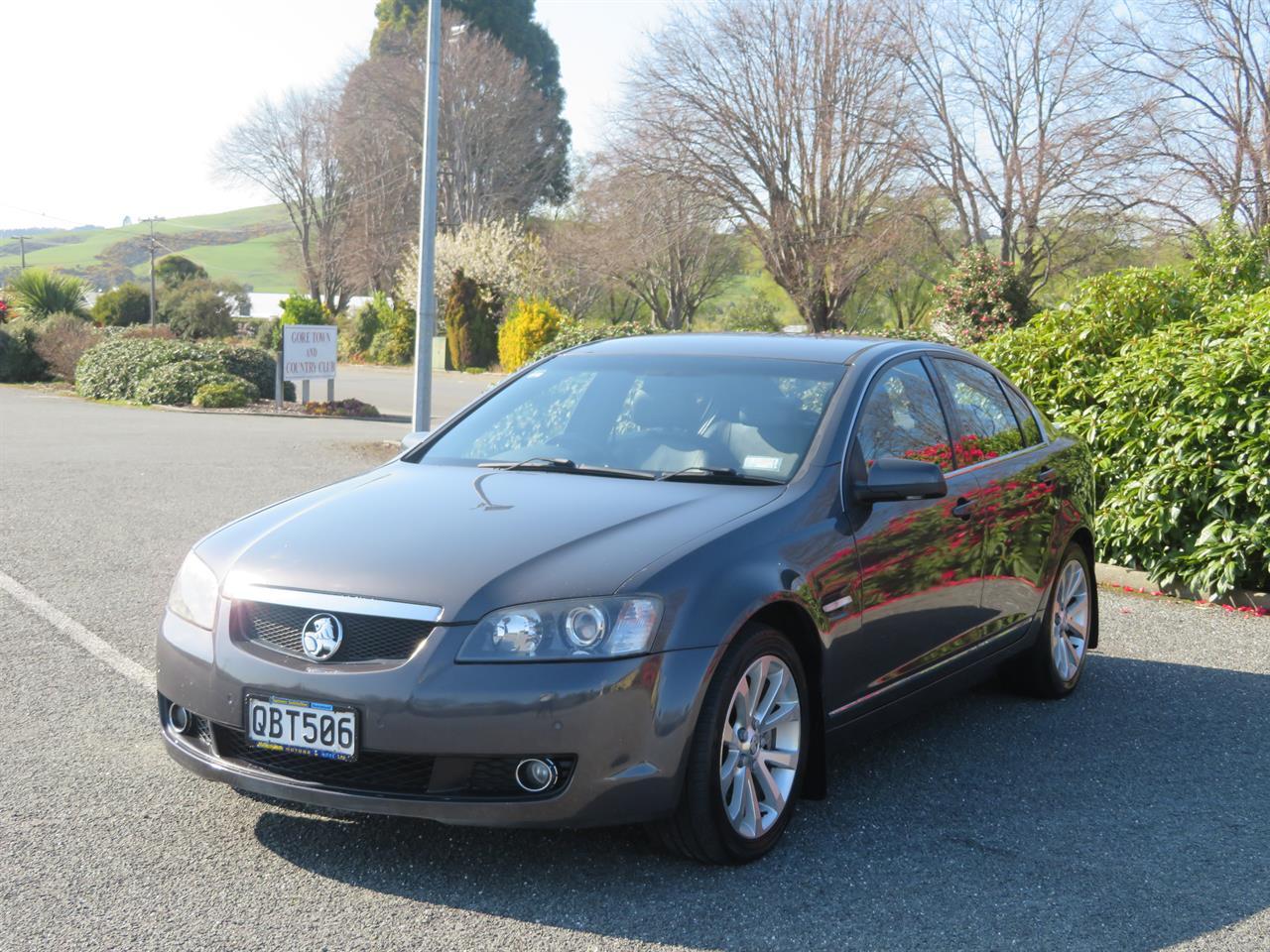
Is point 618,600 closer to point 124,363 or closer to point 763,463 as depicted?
point 763,463

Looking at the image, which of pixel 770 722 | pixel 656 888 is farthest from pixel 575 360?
pixel 656 888

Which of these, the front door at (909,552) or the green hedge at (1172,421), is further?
the green hedge at (1172,421)

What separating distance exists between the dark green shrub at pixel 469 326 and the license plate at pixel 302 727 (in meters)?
41.6

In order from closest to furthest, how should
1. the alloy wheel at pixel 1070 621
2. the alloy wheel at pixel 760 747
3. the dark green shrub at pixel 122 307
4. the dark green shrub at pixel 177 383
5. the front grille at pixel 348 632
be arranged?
the front grille at pixel 348 632 → the alloy wheel at pixel 760 747 → the alloy wheel at pixel 1070 621 → the dark green shrub at pixel 177 383 → the dark green shrub at pixel 122 307

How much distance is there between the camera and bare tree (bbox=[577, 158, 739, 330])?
3819cm

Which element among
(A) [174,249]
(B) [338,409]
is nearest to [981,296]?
(B) [338,409]

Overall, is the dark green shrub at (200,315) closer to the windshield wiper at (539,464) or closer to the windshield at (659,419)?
the windshield at (659,419)

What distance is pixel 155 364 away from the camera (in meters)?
25.3

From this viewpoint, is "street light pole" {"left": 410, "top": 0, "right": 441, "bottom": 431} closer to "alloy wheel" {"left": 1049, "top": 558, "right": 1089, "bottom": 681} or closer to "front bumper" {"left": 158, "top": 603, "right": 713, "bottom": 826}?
"alloy wheel" {"left": 1049, "top": 558, "right": 1089, "bottom": 681}

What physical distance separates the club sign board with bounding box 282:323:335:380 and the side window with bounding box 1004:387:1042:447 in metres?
17.5

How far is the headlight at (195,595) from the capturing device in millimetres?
4188

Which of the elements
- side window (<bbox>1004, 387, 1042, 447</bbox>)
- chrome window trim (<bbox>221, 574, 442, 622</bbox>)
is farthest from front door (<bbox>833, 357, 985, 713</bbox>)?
chrome window trim (<bbox>221, 574, 442, 622</bbox>)

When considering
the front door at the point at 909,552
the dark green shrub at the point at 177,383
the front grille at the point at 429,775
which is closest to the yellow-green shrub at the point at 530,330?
the dark green shrub at the point at 177,383

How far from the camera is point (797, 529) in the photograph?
4410 mm
